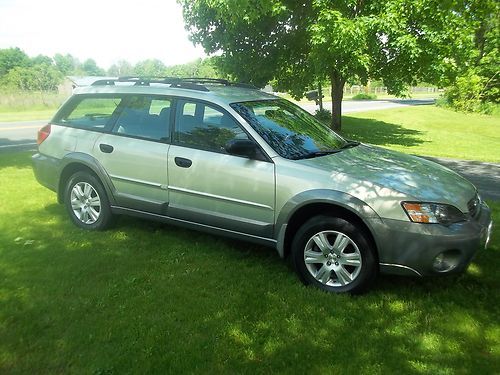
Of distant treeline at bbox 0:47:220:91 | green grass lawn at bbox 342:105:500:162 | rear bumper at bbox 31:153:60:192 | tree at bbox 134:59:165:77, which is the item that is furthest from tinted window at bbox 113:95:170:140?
tree at bbox 134:59:165:77

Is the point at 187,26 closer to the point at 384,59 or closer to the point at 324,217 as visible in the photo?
the point at 384,59

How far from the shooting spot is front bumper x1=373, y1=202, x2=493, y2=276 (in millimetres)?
3533

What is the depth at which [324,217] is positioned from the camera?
12.9 feet

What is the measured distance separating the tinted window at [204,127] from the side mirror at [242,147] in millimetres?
171

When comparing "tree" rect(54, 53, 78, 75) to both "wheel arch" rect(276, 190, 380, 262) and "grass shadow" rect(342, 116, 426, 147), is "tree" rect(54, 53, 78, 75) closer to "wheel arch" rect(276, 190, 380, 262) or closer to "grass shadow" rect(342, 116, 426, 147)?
"grass shadow" rect(342, 116, 426, 147)

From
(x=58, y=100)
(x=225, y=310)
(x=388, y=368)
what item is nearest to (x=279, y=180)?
(x=225, y=310)

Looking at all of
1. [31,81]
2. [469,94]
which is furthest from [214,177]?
[31,81]

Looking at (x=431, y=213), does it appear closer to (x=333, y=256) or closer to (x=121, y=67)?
(x=333, y=256)

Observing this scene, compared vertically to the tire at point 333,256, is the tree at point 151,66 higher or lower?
higher

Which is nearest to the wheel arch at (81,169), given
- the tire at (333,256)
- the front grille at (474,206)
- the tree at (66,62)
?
the tire at (333,256)

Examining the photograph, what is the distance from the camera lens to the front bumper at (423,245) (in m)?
3.53

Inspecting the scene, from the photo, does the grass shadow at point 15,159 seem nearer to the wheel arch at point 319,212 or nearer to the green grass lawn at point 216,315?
the green grass lawn at point 216,315

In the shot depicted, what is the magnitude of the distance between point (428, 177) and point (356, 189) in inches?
29.6

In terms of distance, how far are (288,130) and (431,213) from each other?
1.65 m
